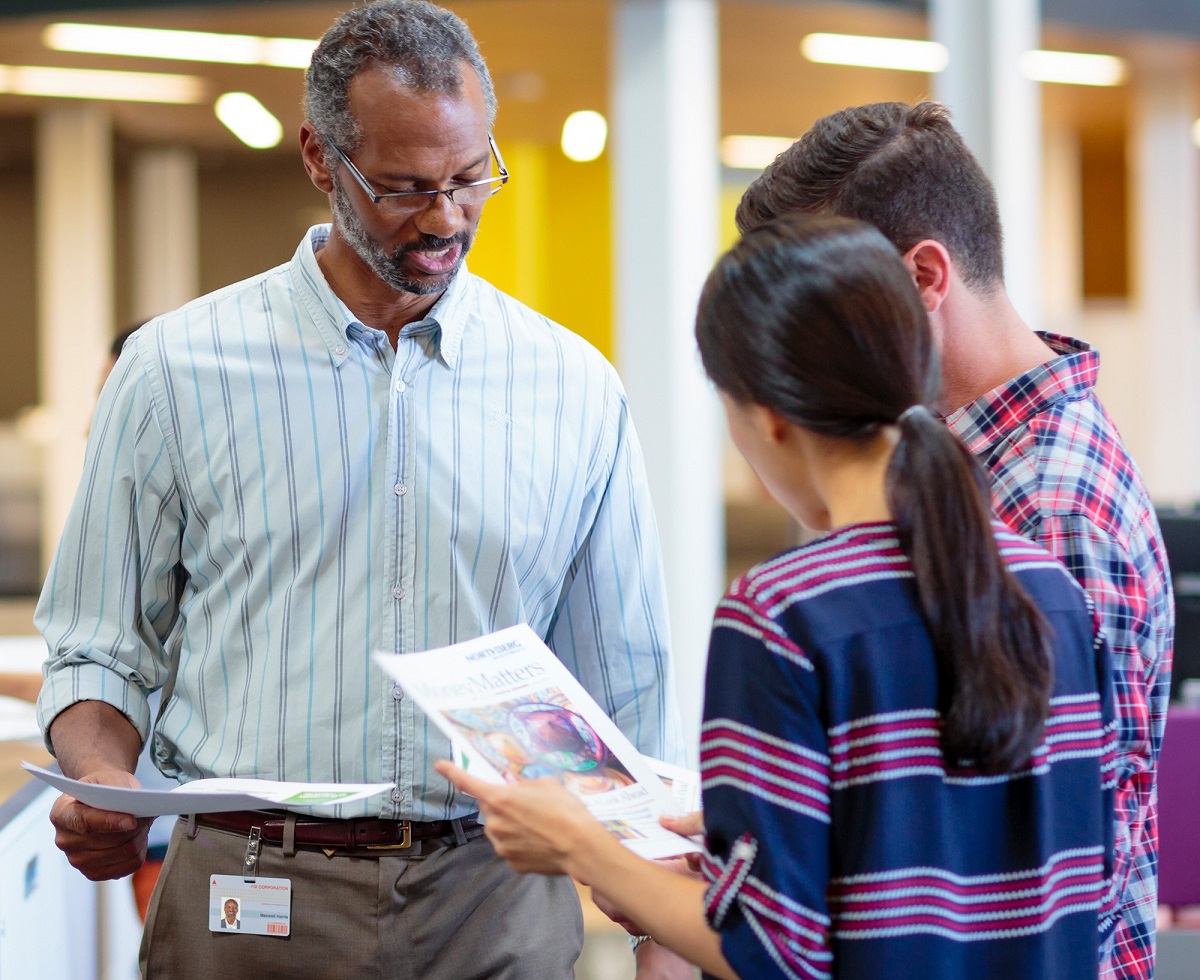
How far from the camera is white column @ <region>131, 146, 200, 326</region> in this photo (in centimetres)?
800

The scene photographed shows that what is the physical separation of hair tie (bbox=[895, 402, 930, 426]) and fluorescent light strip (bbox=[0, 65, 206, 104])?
20.3 ft

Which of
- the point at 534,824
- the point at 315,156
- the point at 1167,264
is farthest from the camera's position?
the point at 1167,264

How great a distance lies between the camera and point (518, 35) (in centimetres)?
594

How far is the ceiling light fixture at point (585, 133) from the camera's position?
24.5 feet

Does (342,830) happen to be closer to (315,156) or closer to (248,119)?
(315,156)

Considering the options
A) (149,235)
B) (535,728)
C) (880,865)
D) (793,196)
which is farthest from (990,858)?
(149,235)

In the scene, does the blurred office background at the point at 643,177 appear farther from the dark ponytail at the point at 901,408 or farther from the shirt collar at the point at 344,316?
the dark ponytail at the point at 901,408

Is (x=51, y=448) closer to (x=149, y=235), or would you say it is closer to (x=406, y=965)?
(x=149, y=235)

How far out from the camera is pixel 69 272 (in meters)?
7.00

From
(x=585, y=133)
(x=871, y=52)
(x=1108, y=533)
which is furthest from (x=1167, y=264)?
(x=1108, y=533)

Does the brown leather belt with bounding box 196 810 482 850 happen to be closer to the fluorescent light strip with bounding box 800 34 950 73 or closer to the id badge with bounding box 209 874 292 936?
the id badge with bounding box 209 874 292 936

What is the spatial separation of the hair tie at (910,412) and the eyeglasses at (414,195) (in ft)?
2.21

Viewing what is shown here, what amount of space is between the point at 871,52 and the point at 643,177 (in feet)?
6.24

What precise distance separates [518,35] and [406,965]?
5.13 m
